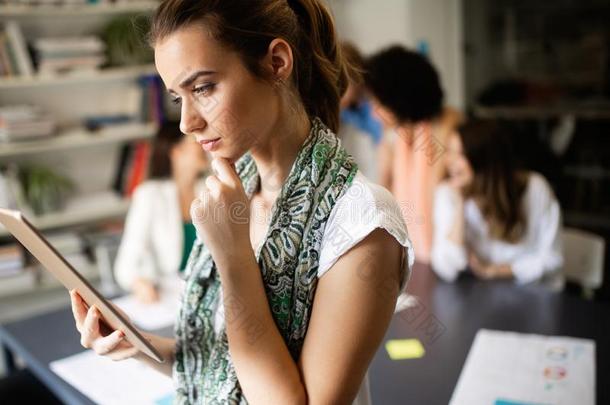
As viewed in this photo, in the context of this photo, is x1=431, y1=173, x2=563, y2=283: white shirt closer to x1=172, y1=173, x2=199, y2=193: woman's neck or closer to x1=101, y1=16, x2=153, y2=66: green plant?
x1=172, y1=173, x2=199, y2=193: woman's neck

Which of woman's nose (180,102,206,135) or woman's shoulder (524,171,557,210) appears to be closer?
woman's nose (180,102,206,135)

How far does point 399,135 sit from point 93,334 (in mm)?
1829

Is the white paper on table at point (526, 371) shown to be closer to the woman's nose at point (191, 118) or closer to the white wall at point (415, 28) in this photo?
the woman's nose at point (191, 118)

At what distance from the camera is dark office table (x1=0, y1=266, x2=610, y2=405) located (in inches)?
55.1

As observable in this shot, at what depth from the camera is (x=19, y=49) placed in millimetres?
3055

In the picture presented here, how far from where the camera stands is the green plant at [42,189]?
3139 millimetres

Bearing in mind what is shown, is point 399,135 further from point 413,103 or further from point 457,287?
point 457,287

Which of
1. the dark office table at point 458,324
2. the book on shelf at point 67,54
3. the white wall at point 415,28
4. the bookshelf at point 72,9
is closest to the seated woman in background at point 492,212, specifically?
the dark office table at point 458,324

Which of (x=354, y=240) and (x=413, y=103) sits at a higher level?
(x=354, y=240)

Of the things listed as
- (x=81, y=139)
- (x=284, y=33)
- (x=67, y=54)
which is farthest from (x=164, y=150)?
(x=284, y=33)

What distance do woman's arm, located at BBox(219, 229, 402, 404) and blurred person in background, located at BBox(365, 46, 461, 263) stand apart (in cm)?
159

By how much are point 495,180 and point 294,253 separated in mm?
1436

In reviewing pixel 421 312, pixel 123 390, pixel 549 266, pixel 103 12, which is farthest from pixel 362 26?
pixel 123 390

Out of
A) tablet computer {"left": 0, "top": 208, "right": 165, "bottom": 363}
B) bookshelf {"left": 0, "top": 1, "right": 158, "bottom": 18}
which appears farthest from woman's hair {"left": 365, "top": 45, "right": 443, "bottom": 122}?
tablet computer {"left": 0, "top": 208, "right": 165, "bottom": 363}
